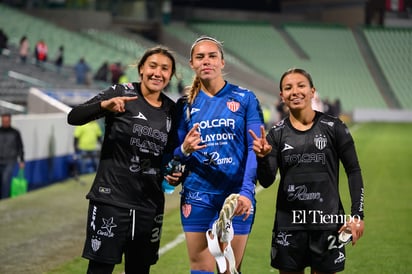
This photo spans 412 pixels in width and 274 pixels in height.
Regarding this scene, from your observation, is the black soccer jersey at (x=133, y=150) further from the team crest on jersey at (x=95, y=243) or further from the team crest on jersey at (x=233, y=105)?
the team crest on jersey at (x=233, y=105)

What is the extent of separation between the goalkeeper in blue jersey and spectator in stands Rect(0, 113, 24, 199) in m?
11.1

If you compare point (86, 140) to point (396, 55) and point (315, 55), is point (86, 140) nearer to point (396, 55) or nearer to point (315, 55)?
point (315, 55)

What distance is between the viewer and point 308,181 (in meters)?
5.88

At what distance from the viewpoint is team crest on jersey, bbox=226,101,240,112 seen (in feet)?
18.8

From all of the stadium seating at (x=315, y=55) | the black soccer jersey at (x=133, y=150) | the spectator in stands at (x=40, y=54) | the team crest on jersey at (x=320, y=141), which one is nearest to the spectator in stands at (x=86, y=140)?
the black soccer jersey at (x=133, y=150)

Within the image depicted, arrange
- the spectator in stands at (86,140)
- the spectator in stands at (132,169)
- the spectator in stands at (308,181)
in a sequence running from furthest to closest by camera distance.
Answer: the spectator in stands at (86,140) → the spectator in stands at (132,169) → the spectator in stands at (308,181)

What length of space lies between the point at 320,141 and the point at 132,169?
4.75 ft

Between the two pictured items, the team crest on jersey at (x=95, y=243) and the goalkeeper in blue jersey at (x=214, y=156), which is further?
the team crest on jersey at (x=95, y=243)

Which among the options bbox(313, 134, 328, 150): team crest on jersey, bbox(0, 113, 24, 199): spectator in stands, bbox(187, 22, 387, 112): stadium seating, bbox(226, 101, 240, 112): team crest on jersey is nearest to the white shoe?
bbox(226, 101, 240, 112): team crest on jersey

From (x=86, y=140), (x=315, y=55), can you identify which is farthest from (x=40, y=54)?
(x=315, y=55)

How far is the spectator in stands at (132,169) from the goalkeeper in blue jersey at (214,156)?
0.28 m

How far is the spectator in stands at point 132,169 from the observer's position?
5.91 meters

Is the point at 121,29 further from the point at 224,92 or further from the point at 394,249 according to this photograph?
the point at 224,92

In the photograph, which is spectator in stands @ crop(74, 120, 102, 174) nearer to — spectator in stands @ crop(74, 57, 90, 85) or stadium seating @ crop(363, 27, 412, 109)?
spectator in stands @ crop(74, 57, 90, 85)
